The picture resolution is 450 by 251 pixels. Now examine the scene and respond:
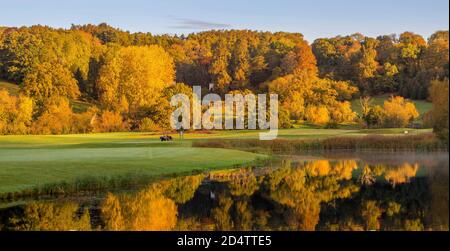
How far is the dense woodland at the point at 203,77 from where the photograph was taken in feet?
238

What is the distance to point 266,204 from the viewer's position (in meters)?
22.0

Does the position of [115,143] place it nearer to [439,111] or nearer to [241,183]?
[241,183]

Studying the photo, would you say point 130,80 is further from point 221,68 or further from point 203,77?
point 203,77

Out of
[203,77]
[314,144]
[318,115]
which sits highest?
[203,77]

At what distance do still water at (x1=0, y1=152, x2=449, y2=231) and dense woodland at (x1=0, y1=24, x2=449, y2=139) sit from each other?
1137 inches

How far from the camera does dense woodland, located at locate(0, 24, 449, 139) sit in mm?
72688

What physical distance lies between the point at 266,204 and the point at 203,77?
81060 millimetres

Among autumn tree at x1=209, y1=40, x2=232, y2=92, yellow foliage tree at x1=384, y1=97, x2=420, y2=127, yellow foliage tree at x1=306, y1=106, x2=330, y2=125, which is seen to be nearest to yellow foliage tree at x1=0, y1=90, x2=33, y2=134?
autumn tree at x1=209, y1=40, x2=232, y2=92

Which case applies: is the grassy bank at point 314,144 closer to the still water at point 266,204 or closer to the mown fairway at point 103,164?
the mown fairway at point 103,164

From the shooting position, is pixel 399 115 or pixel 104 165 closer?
pixel 104 165

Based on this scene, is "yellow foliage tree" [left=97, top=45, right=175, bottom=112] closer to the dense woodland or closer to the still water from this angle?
the dense woodland

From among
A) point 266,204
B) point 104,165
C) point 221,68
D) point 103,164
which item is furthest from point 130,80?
point 266,204
